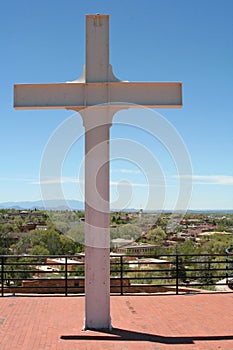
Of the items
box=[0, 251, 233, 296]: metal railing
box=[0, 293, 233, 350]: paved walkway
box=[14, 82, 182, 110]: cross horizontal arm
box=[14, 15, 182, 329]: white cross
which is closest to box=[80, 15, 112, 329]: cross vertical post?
box=[14, 15, 182, 329]: white cross

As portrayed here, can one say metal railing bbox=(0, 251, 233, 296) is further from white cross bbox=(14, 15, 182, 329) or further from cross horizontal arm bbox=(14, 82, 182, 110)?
cross horizontal arm bbox=(14, 82, 182, 110)

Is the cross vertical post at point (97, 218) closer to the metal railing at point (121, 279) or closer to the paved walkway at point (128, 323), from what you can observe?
the paved walkway at point (128, 323)

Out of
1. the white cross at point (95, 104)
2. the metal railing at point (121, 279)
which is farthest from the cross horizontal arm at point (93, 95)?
the metal railing at point (121, 279)

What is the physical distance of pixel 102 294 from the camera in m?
6.62

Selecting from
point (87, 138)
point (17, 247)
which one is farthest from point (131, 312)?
point (17, 247)

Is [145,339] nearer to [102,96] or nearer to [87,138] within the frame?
[87,138]

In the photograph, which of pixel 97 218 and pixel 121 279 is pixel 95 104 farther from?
pixel 121 279

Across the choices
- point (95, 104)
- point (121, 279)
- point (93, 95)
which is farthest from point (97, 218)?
point (121, 279)

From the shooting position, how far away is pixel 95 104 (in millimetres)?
6656

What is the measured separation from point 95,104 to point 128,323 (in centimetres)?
368

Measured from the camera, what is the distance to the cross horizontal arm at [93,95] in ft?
21.9

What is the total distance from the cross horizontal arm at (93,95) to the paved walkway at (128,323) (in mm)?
3570

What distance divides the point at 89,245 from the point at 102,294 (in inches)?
32.5

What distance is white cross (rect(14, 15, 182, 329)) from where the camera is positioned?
21.6 feet
